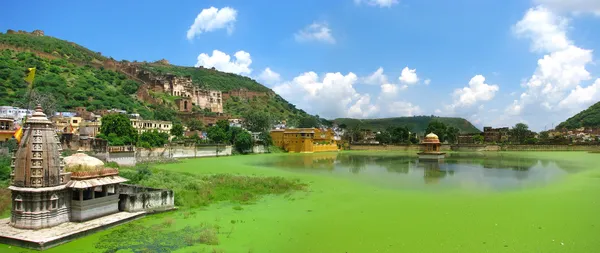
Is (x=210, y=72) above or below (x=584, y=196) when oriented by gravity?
above

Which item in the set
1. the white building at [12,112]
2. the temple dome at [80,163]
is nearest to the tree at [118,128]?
the white building at [12,112]

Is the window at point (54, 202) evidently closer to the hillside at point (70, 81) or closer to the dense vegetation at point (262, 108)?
the hillside at point (70, 81)

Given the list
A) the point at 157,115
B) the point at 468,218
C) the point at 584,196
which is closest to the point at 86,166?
the point at 468,218

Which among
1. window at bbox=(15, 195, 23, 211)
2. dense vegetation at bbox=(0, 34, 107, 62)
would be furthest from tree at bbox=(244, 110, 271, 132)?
window at bbox=(15, 195, 23, 211)

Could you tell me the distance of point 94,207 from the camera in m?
12.0

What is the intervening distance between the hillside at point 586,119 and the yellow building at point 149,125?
366 ft

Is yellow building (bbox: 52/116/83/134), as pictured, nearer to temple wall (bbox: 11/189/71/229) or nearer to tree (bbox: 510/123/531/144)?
temple wall (bbox: 11/189/71/229)

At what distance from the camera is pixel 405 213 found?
46.4ft

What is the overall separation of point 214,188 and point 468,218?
11598 mm

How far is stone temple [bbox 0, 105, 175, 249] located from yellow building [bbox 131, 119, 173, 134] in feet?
142

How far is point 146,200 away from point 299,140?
53.2 meters

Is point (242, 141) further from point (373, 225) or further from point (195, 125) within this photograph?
point (373, 225)

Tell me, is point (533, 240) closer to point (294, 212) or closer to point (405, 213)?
point (405, 213)

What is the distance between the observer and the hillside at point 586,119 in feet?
359
